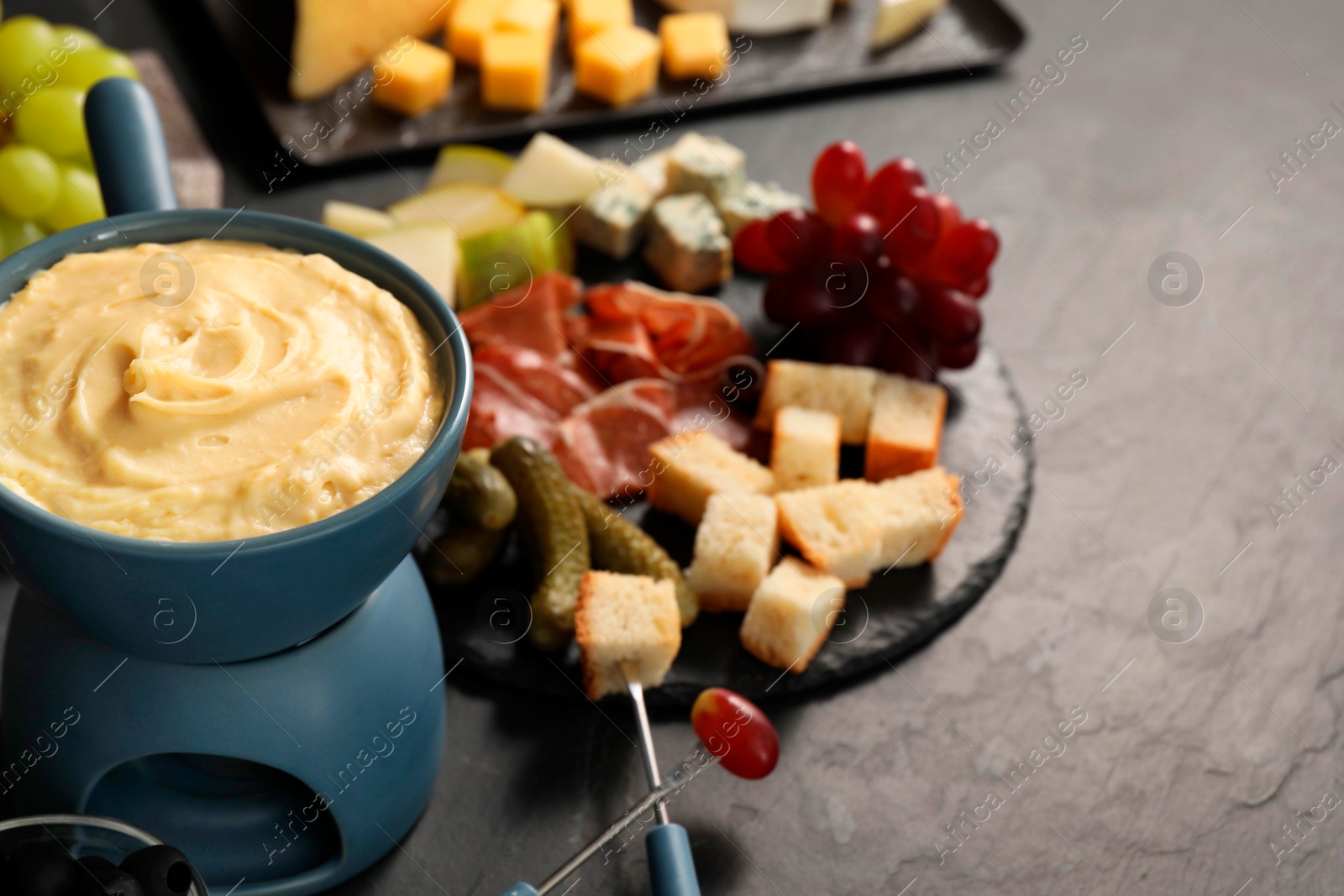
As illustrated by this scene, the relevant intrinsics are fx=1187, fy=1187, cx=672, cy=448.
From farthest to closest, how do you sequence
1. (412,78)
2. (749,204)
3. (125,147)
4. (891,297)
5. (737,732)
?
(412,78), (749,204), (891,297), (737,732), (125,147)

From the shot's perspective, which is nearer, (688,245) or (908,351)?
(908,351)

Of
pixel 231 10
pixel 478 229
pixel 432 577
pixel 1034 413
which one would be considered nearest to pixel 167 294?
pixel 432 577

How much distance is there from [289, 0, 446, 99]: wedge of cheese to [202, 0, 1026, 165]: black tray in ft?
0.10

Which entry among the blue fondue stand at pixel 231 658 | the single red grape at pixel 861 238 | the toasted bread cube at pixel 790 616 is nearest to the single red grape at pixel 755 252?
the single red grape at pixel 861 238

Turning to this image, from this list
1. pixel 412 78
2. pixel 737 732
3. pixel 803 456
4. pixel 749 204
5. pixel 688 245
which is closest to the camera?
pixel 737 732

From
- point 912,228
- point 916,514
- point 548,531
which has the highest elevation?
point 912,228

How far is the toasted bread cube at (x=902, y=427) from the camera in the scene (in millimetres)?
1646

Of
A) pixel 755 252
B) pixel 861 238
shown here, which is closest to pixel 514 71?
pixel 755 252

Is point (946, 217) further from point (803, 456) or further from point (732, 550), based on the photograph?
point (732, 550)

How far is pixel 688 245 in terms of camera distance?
190 cm

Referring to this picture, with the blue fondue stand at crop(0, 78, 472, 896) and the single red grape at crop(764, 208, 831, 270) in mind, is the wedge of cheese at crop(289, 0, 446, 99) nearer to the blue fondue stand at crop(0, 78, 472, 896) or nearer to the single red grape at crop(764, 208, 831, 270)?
the single red grape at crop(764, 208, 831, 270)

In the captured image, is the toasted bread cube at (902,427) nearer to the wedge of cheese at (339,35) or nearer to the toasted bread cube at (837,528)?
the toasted bread cube at (837,528)

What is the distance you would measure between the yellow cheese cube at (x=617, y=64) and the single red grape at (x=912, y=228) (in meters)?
0.71

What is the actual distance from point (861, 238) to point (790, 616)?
587 millimetres
